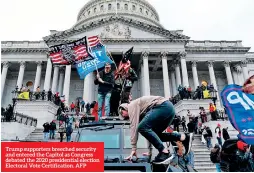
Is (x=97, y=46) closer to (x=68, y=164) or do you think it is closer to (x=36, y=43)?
(x=68, y=164)

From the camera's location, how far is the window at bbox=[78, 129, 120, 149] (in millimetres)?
5312

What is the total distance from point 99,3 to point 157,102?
236 ft

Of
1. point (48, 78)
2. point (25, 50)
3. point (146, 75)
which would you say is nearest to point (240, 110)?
point (146, 75)

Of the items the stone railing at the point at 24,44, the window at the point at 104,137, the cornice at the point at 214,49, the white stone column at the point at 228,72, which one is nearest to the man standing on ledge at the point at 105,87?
the window at the point at 104,137

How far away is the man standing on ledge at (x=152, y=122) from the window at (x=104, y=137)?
0.96m

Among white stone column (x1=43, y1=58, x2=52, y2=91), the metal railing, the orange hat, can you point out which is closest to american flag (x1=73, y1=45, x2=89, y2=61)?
the orange hat

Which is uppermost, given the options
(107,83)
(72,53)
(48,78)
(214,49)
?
(214,49)

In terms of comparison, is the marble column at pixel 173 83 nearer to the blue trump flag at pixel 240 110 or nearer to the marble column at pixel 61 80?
the marble column at pixel 61 80

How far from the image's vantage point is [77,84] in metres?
45.8

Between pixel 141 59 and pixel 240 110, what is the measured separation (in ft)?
122

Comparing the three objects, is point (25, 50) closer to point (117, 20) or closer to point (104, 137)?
point (117, 20)

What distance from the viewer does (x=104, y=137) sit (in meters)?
5.46

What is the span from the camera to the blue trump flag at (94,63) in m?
12.1

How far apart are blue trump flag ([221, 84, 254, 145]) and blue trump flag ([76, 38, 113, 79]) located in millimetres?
8352
